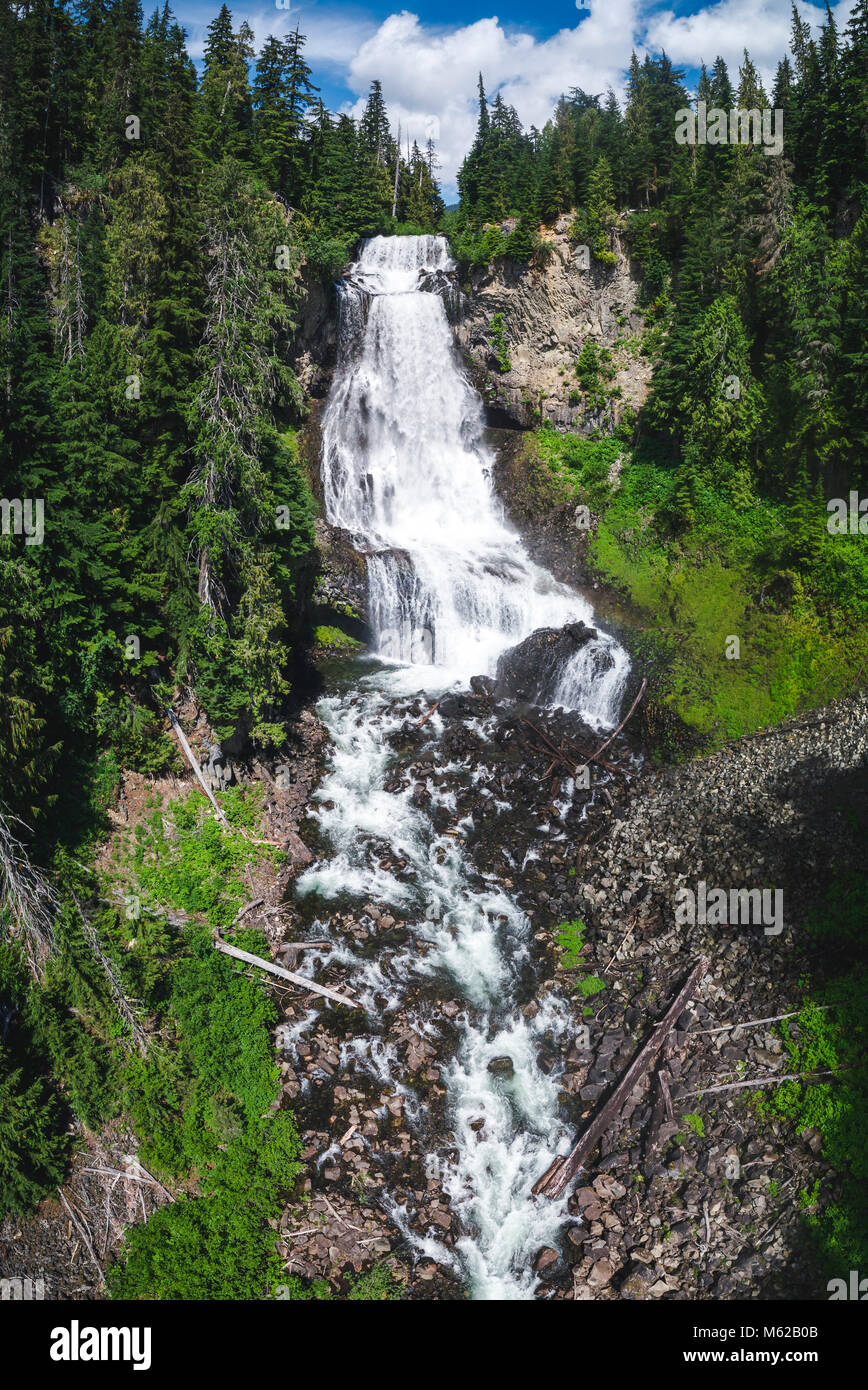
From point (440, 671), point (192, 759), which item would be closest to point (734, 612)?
point (440, 671)

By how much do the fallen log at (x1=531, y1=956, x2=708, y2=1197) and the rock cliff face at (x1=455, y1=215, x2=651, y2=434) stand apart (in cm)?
3119

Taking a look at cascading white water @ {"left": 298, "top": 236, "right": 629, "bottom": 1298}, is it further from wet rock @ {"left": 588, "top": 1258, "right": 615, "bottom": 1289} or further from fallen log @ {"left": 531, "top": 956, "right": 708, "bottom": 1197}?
wet rock @ {"left": 588, "top": 1258, "right": 615, "bottom": 1289}

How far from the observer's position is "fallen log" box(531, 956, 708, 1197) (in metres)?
13.4

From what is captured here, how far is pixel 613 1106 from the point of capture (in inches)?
559

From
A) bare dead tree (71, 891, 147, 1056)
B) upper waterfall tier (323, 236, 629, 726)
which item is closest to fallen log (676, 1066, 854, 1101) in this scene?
bare dead tree (71, 891, 147, 1056)

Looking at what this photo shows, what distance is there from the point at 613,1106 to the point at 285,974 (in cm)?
735

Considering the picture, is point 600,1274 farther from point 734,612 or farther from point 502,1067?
point 734,612

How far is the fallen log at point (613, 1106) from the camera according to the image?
1338cm

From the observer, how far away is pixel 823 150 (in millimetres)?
34281

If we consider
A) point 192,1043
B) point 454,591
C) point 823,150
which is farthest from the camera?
point 823,150

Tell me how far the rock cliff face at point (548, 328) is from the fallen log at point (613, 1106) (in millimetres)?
31185
